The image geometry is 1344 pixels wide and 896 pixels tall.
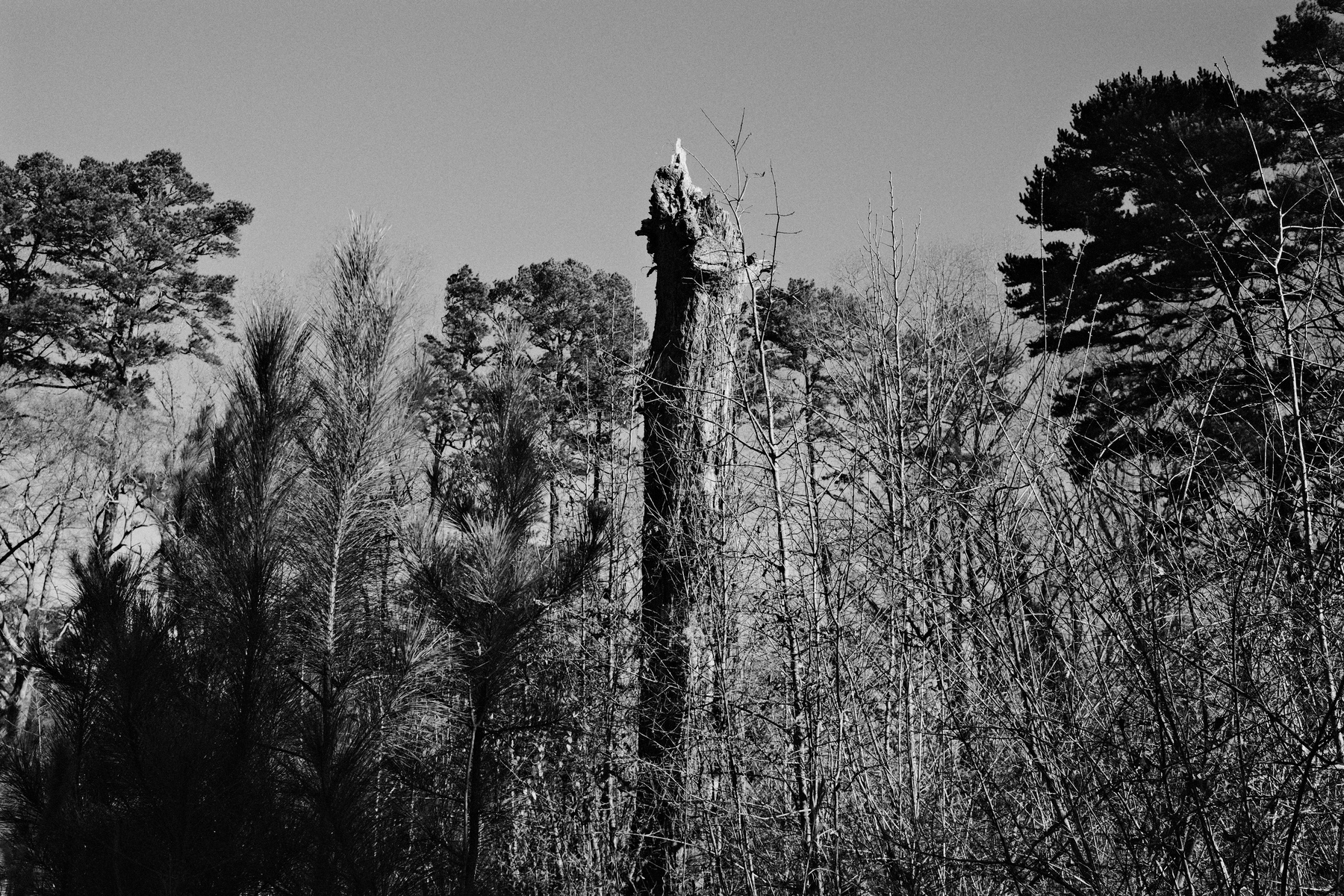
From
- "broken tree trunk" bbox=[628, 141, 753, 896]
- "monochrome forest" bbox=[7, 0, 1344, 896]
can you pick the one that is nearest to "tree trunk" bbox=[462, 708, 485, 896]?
"monochrome forest" bbox=[7, 0, 1344, 896]

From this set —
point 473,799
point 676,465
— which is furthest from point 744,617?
point 473,799

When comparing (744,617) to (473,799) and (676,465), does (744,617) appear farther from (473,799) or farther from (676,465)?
(473,799)

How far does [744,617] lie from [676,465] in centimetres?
138

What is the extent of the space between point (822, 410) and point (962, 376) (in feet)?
2.06

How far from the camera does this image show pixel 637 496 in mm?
7266

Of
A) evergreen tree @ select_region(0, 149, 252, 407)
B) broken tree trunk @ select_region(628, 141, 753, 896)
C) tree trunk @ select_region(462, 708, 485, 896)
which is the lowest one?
tree trunk @ select_region(462, 708, 485, 896)

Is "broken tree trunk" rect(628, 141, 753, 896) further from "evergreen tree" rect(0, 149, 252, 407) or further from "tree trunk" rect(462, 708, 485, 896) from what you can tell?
"evergreen tree" rect(0, 149, 252, 407)

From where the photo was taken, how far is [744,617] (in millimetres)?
5766

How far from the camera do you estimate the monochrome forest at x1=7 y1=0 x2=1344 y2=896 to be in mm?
1963

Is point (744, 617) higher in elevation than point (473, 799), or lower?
higher

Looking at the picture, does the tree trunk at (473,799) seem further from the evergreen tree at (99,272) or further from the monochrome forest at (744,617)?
the evergreen tree at (99,272)

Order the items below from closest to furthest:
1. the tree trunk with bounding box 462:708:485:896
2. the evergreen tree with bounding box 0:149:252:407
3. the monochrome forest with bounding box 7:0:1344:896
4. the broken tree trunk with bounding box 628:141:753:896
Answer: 1. the monochrome forest with bounding box 7:0:1344:896
2. the tree trunk with bounding box 462:708:485:896
3. the broken tree trunk with bounding box 628:141:753:896
4. the evergreen tree with bounding box 0:149:252:407

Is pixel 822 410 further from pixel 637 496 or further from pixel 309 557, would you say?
pixel 637 496

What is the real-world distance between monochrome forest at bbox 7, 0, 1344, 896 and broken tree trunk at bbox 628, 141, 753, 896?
26 millimetres
